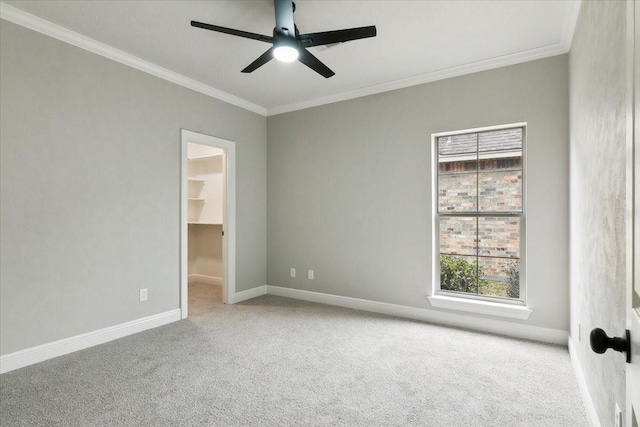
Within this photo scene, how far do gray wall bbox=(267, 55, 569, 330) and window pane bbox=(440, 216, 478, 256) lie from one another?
0.20 metres

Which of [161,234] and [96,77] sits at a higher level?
[96,77]

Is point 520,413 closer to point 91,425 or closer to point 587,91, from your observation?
point 587,91

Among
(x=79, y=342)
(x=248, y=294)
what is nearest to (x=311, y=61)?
(x=79, y=342)

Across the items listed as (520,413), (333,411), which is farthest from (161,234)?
(520,413)

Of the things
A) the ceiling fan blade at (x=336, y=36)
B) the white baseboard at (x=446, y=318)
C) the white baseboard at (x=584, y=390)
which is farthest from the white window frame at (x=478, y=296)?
the ceiling fan blade at (x=336, y=36)

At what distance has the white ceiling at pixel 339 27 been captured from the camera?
2.56 metres

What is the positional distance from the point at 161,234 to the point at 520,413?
3507mm

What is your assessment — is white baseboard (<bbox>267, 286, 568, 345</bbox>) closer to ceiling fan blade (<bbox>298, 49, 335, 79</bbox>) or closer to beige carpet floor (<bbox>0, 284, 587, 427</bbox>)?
beige carpet floor (<bbox>0, 284, 587, 427</bbox>)

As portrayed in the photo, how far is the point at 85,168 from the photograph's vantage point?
306 centimetres

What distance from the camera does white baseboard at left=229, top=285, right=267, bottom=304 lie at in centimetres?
455

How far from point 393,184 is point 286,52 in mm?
2077

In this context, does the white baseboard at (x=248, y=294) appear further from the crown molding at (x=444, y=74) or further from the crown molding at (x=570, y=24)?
the crown molding at (x=570, y=24)

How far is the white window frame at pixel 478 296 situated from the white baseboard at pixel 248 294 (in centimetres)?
242

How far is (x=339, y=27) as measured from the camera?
2820 mm
